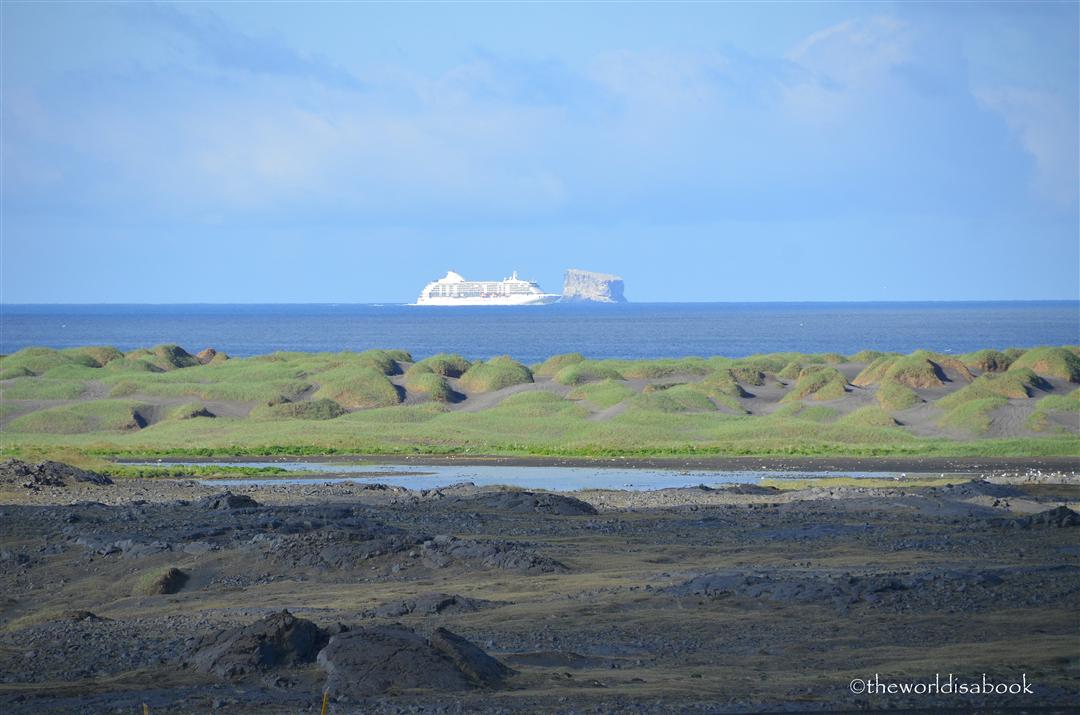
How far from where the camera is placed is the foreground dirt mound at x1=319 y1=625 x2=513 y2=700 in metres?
12.1

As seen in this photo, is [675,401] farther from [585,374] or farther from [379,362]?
[379,362]

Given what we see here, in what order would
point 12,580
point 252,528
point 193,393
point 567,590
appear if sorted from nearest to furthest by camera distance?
point 567,590 < point 12,580 < point 252,528 < point 193,393

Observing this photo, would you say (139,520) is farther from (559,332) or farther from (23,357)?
(559,332)

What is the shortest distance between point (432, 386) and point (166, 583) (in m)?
46.5

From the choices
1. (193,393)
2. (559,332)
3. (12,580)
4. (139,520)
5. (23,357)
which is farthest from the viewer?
(559,332)

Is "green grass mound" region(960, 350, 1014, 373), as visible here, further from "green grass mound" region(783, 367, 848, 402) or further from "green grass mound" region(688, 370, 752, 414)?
"green grass mound" region(688, 370, 752, 414)

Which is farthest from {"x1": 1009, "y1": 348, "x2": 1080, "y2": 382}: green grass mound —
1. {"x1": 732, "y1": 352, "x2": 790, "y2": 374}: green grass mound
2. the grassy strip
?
the grassy strip

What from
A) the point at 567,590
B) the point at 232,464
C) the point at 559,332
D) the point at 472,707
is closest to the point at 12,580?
the point at 567,590

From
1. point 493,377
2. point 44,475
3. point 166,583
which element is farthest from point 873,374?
point 166,583

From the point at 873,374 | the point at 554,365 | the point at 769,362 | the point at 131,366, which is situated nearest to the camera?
the point at 873,374

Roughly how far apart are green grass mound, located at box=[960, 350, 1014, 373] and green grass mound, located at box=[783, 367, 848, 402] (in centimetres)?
1130

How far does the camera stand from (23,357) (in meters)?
A: 77.8

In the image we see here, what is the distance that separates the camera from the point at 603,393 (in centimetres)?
5938

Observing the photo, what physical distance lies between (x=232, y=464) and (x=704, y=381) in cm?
3075
